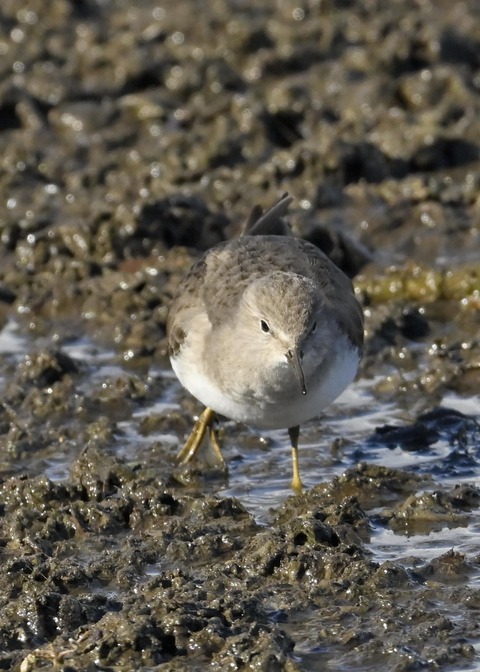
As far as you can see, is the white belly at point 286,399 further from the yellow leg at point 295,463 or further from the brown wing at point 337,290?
the yellow leg at point 295,463

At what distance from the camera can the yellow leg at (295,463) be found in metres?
8.57

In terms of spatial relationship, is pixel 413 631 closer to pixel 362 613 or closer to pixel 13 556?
pixel 362 613

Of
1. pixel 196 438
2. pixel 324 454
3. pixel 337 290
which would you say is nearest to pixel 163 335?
pixel 196 438

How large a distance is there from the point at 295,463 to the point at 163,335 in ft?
8.33

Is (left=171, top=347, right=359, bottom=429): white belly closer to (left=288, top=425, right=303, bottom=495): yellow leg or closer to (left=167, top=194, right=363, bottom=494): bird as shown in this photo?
(left=167, top=194, right=363, bottom=494): bird

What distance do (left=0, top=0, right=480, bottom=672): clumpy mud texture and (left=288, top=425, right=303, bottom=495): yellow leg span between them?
0.54ft

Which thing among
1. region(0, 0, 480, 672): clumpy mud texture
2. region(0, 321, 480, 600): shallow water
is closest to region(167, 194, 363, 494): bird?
region(0, 321, 480, 600): shallow water

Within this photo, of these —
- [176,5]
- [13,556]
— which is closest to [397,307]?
[13,556]

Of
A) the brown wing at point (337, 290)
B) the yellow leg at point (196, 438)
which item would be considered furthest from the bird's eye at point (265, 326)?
the yellow leg at point (196, 438)

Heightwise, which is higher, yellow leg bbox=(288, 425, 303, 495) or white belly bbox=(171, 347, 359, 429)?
white belly bbox=(171, 347, 359, 429)

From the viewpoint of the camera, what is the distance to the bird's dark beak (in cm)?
747

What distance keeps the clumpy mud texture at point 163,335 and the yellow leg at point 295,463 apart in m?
0.16

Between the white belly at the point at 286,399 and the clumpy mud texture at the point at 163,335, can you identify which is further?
the white belly at the point at 286,399

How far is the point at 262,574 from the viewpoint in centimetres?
715
